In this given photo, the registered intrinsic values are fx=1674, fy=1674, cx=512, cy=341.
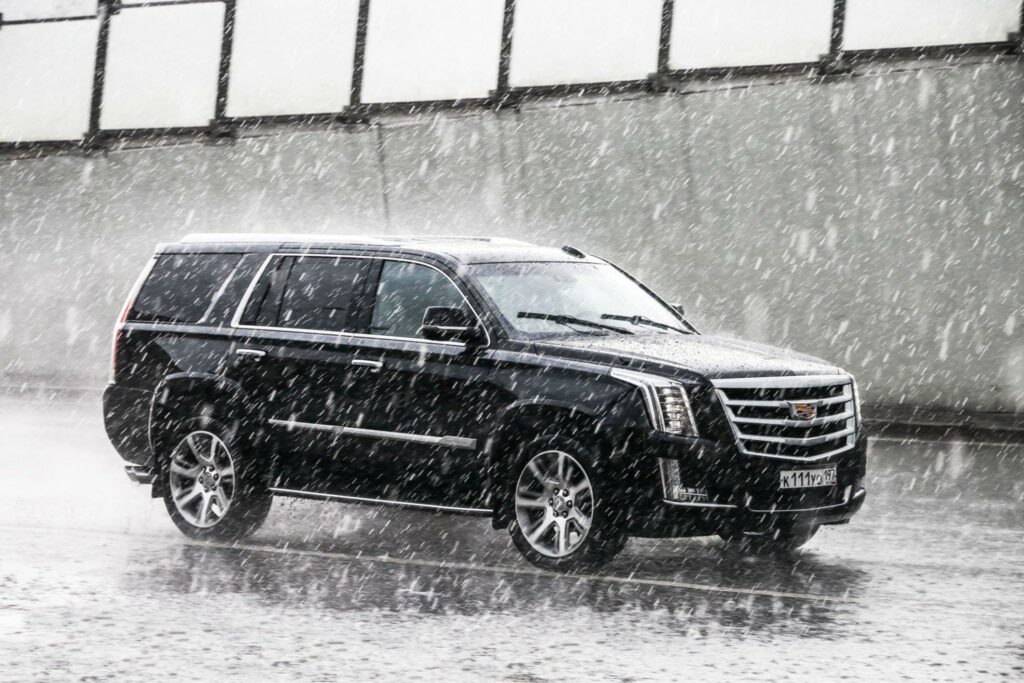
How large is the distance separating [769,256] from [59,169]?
10931 millimetres

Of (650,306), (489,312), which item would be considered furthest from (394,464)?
(650,306)

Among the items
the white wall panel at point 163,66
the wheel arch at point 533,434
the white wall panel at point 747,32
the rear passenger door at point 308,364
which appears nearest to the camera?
the wheel arch at point 533,434

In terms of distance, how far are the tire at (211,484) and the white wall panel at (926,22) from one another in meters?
11.9

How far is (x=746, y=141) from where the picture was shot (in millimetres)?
19797

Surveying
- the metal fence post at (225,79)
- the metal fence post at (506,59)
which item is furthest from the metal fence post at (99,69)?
the metal fence post at (506,59)

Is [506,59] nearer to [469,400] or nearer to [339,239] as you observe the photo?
[339,239]

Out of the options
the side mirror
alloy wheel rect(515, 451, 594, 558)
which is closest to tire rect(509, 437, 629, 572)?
alloy wheel rect(515, 451, 594, 558)

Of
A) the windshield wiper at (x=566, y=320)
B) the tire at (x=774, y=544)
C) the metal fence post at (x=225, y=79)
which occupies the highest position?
the metal fence post at (x=225, y=79)

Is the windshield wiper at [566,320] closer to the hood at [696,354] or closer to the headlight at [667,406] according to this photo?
the hood at [696,354]

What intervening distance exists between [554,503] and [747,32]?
1281 cm

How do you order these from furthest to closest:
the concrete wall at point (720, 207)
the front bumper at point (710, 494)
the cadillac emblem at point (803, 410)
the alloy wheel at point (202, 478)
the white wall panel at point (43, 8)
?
the white wall panel at point (43, 8), the concrete wall at point (720, 207), the alloy wheel at point (202, 478), the cadillac emblem at point (803, 410), the front bumper at point (710, 494)

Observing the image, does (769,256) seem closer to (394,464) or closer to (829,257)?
(829,257)

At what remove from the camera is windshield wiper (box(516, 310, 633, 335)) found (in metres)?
9.45

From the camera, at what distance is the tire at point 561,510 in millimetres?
8625
